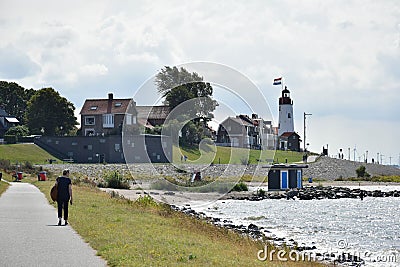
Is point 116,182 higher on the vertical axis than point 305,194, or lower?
higher

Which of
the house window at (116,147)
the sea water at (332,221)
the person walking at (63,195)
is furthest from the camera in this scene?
the house window at (116,147)

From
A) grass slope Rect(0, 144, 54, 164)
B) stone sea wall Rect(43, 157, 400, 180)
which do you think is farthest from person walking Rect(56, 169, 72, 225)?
grass slope Rect(0, 144, 54, 164)

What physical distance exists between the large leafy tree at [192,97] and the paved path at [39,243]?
16.6 meters

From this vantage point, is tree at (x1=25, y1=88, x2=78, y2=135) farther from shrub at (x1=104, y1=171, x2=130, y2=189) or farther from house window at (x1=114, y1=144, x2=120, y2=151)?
shrub at (x1=104, y1=171, x2=130, y2=189)

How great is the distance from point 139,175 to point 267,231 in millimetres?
41108

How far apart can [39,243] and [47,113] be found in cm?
8875

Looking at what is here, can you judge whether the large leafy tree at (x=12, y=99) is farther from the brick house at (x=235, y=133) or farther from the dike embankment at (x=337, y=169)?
the brick house at (x=235, y=133)

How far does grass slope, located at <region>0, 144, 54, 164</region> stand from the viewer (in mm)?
82875

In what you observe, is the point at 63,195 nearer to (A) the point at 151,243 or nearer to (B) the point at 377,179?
(A) the point at 151,243

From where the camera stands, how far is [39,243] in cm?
1670

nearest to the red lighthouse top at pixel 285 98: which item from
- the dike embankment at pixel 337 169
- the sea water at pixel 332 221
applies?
the dike embankment at pixel 337 169

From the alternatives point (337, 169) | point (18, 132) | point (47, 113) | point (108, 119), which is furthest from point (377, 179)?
point (18, 132)

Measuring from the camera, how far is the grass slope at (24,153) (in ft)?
272

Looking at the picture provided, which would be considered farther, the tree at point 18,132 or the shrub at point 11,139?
the tree at point 18,132
